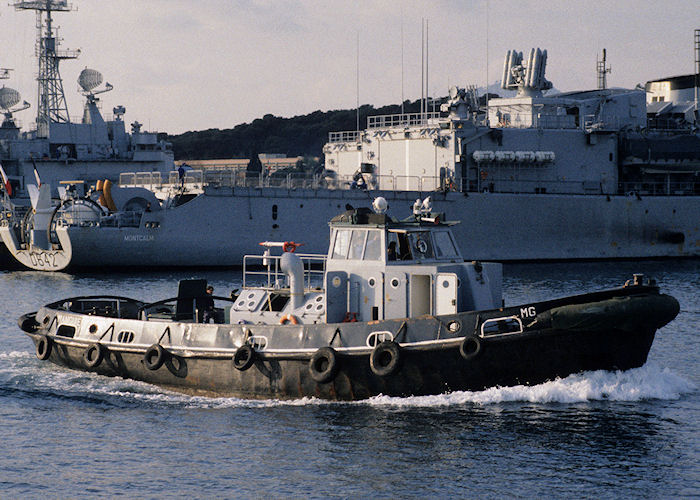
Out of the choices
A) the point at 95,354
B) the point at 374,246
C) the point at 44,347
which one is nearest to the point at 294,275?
the point at 374,246

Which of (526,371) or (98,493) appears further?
(526,371)

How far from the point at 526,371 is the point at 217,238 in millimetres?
33273

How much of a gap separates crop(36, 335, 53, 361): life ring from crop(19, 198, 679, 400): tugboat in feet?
4.02

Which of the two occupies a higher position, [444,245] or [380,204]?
[380,204]

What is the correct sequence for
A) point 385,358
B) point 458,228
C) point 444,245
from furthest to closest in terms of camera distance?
1. point 458,228
2. point 444,245
3. point 385,358

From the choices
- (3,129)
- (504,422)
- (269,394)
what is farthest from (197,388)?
(3,129)

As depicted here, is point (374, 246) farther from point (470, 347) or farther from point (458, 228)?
point (458, 228)

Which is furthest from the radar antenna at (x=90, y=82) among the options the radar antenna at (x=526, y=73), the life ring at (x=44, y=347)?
the life ring at (x=44, y=347)

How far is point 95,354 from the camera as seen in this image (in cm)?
2314

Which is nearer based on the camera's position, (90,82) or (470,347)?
(470,347)

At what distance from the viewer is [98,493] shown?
51.0 ft

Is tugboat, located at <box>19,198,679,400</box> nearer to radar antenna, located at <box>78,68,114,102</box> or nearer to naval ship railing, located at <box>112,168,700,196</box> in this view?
naval ship railing, located at <box>112,168,700,196</box>

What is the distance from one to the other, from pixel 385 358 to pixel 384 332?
0.54m

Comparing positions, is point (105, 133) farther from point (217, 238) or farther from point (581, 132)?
point (581, 132)
